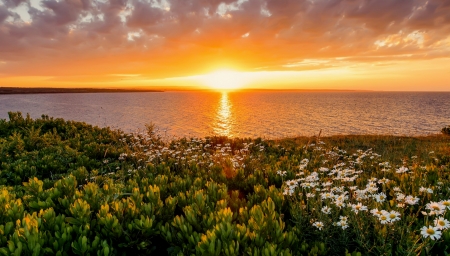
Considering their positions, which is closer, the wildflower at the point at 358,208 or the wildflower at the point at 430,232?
the wildflower at the point at 430,232

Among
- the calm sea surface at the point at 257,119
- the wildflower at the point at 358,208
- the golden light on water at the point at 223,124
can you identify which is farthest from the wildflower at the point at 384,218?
the golden light on water at the point at 223,124

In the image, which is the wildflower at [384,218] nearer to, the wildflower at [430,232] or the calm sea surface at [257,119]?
the wildflower at [430,232]

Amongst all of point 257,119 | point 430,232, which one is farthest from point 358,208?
point 257,119

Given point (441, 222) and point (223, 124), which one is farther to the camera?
point (223, 124)

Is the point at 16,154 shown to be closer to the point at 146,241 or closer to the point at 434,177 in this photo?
the point at 146,241

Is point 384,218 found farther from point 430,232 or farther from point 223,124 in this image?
point 223,124

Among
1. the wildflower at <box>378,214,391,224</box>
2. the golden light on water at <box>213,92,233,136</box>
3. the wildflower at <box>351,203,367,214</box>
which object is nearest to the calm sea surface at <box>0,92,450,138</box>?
the golden light on water at <box>213,92,233,136</box>

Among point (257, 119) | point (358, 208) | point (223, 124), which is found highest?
point (358, 208)

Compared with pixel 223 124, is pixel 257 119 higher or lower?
higher

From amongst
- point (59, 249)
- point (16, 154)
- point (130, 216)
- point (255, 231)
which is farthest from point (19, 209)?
point (16, 154)

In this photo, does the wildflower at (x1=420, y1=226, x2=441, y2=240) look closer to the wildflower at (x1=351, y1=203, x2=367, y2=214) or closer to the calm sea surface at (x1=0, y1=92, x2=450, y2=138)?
the wildflower at (x1=351, y1=203, x2=367, y2=214)

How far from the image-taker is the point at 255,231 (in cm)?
288

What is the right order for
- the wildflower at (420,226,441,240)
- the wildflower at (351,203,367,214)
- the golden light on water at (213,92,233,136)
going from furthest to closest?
the golden light on water at (213,92,233,136) < the wildflower at (351,203,367,214) < the wildflower at (420,226,441,240)

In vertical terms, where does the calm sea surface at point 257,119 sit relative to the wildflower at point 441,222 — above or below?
below
